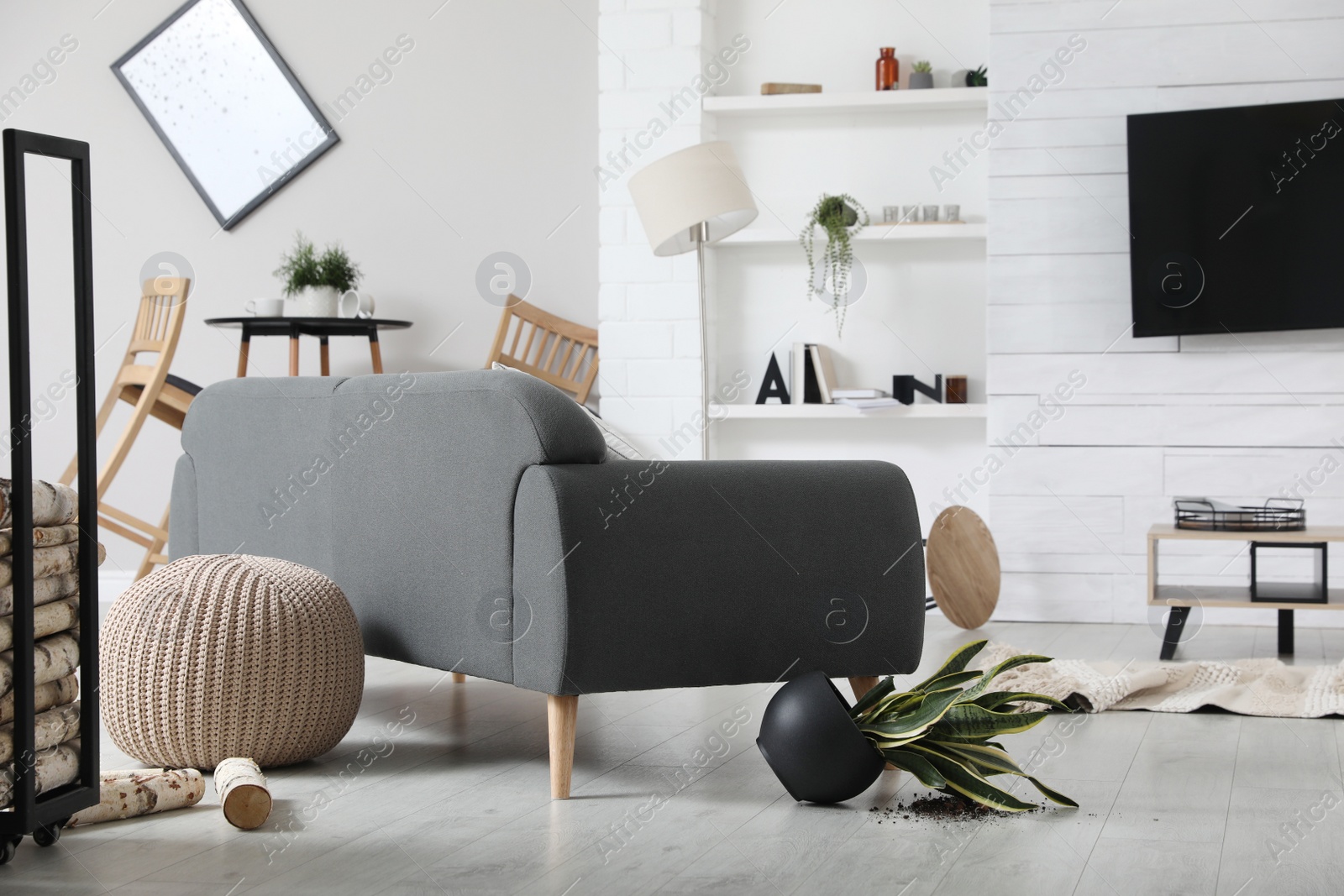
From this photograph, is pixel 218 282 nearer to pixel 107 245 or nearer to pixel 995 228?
pixel 107 245

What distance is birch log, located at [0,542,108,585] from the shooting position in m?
1.66

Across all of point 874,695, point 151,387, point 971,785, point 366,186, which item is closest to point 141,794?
point 874,695

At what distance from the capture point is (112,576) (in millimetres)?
5184

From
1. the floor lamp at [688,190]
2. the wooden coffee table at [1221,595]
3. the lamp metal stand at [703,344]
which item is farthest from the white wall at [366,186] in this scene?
the wooden coffee table at [1221,595]

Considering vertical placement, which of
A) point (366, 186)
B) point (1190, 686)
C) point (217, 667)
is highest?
point (366, 186)

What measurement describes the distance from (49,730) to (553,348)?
3369mm

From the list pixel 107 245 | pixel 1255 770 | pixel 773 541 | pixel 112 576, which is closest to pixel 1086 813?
pixel 1255 770

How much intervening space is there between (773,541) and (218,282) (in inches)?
154

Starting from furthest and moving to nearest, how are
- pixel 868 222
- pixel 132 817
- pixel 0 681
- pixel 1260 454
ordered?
pixel 868 222, pixel 1260 454, pixel 132 817, pixel 0 681

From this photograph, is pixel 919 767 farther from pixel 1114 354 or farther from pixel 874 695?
pixel 1114 354

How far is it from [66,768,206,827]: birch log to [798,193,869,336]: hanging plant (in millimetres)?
3108

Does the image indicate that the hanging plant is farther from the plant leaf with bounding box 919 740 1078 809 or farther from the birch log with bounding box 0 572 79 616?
the birch log with bounding box 0 572 79 616

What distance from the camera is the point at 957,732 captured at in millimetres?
1966

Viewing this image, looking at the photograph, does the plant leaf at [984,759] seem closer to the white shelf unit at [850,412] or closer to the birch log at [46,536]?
the birch log at [46,536]
